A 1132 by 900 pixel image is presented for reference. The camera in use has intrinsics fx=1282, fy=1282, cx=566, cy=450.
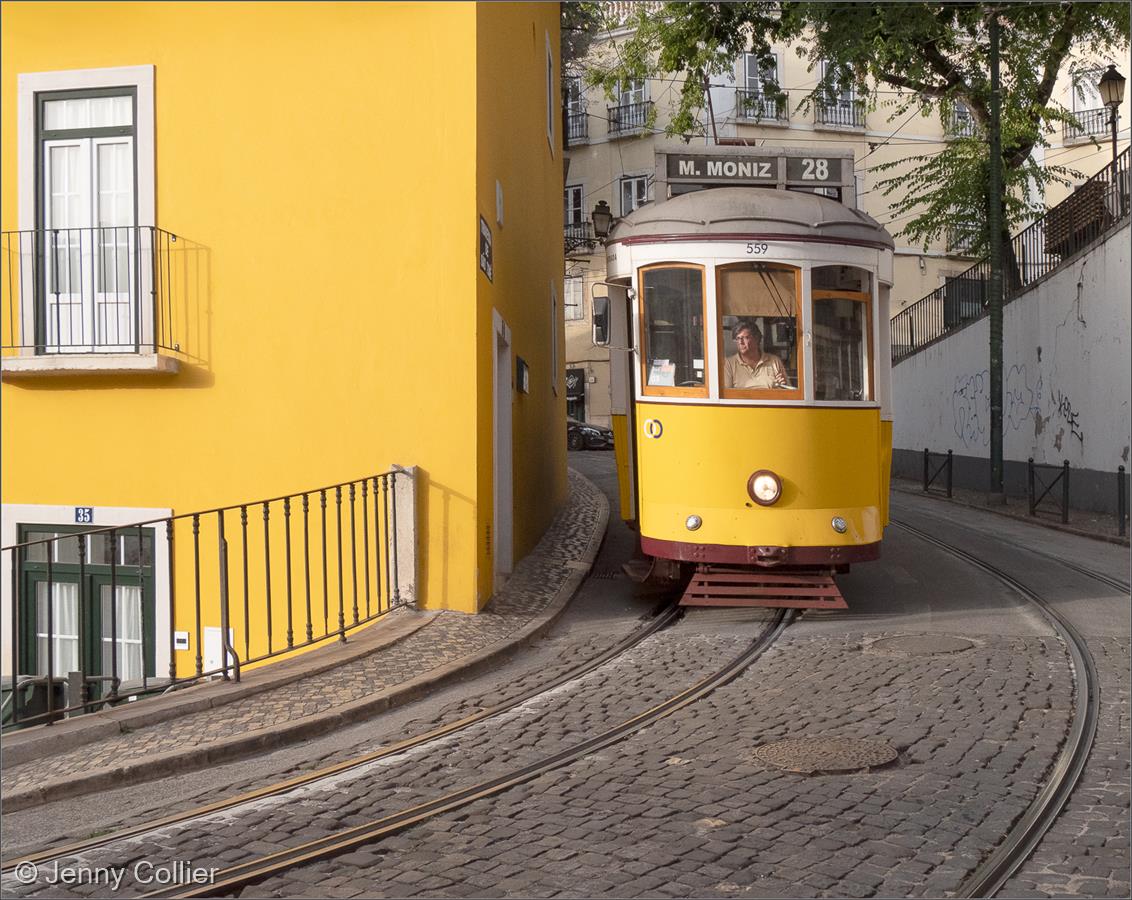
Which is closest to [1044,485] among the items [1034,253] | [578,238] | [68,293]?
[1034,253]

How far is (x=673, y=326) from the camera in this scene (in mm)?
10320

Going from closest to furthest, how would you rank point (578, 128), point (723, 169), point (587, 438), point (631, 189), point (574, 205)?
1. point (723, 169)
2. point (587, 438)
3. point (631, 189)
4. point (578, 128)
5. point (574, 205)

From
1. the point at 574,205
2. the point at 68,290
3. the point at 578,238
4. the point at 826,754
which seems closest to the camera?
the point at 826,754

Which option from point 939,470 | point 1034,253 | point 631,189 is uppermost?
point 631,189

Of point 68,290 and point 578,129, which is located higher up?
point 578,129

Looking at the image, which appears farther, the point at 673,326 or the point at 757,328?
the point at 673,326

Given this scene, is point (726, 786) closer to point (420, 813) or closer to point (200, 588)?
point (420, 813)

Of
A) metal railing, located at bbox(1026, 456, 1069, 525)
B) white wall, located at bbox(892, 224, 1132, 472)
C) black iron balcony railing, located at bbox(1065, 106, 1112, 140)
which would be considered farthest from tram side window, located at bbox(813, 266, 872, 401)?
black iron balcony railing, located at bbox(1065, 106, 1112, 140)

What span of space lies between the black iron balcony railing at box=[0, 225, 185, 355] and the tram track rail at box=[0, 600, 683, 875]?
4.90 metres

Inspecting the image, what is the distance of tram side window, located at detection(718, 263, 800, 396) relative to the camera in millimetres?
10148

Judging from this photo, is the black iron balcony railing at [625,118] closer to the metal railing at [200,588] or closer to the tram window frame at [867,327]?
the tram window frame at [867,327]

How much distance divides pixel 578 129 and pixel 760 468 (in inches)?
1554

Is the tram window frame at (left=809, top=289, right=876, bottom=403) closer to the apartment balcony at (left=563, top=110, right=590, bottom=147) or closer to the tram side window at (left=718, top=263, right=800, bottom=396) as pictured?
the tram side window at (left=718, top=263, right=800, bottom=396)

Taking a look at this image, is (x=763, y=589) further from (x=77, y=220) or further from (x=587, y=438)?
(x=587, y=438)
